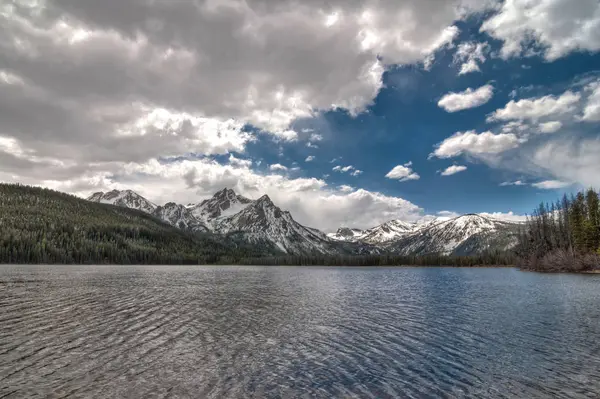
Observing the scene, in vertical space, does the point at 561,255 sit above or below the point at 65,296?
above

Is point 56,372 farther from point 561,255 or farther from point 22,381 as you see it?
point 561,255

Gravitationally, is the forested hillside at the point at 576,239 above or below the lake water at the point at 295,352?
above

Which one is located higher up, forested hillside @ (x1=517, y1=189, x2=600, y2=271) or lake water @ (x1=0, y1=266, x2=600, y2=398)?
forested hillside @ (x1=517, y1=189, x2=600, y2=271)

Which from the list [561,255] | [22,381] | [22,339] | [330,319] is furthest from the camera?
[561,255]

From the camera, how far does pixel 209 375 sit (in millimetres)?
22844

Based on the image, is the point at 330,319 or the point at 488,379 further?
the point at 330,319

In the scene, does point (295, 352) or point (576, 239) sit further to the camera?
point (576, 239)

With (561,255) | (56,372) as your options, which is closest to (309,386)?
(56,372)

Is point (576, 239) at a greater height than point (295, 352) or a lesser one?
greater

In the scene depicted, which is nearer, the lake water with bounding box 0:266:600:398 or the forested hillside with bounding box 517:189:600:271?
the lake water with bounding box 0:266:600:398

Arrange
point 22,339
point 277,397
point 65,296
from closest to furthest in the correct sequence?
point 277,397 → point 22,339 → point 65,296

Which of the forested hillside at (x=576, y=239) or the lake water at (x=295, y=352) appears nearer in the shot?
the lake water at (x=295, y=352)

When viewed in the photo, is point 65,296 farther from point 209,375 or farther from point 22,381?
point 209,375

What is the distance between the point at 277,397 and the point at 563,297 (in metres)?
66.6
